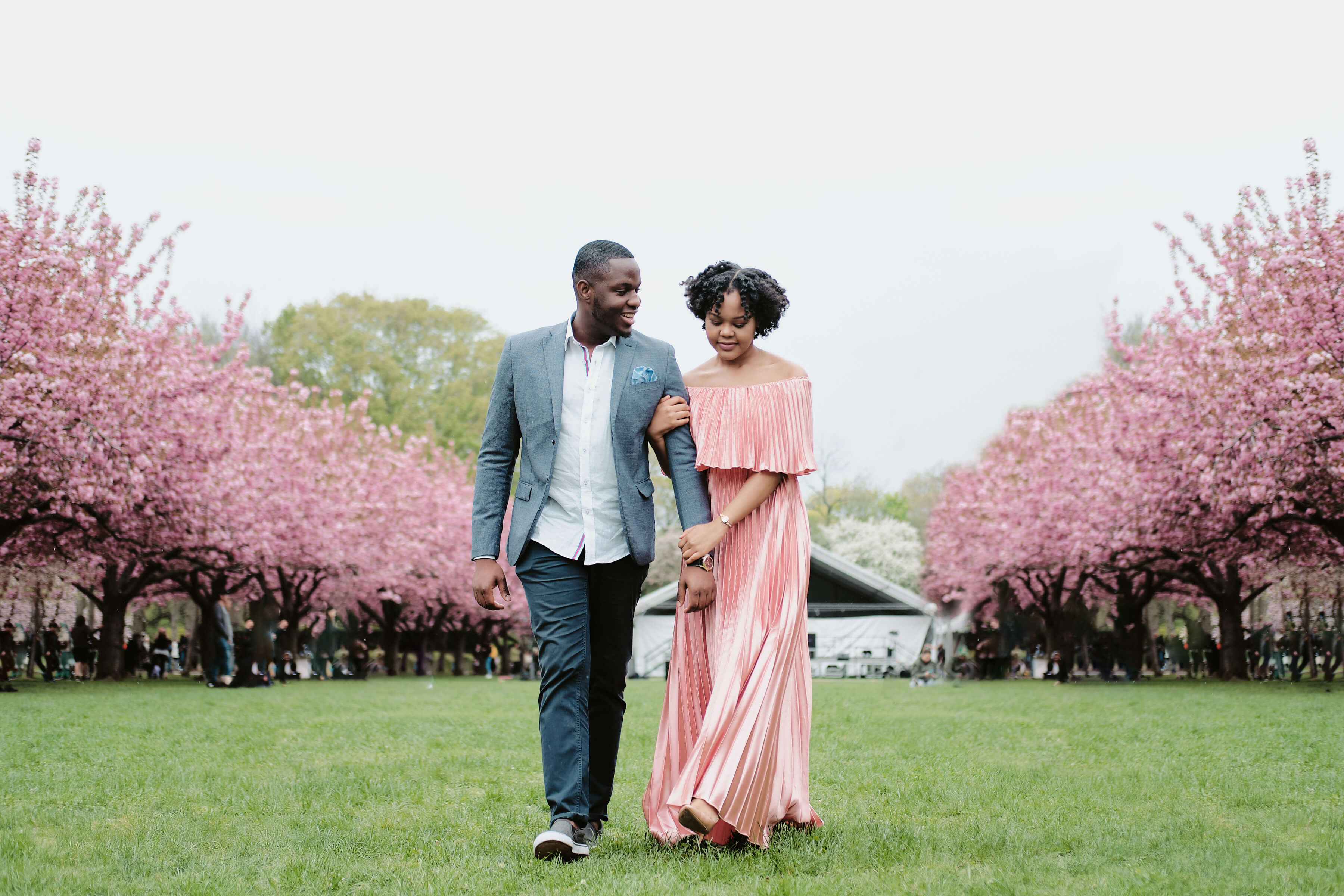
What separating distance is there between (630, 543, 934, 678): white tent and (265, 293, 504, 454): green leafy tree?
1373 cm

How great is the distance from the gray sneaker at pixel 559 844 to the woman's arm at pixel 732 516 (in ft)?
3.39

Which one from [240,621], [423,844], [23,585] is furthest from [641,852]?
[240,621]

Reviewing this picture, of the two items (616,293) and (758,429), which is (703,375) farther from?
(616,293)

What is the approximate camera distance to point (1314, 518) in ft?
77.0

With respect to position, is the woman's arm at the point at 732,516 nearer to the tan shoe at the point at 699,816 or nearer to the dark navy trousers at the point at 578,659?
the dark navy trousers at the point at 578,659

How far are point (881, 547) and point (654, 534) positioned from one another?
67.2m

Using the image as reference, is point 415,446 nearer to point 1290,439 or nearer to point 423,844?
point 1290,439

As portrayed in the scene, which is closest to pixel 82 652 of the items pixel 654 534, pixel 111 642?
pixel 111 642

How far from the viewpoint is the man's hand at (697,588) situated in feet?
15.6

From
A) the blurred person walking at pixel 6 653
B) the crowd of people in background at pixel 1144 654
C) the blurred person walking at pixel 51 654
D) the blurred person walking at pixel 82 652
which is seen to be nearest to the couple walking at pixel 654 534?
the blurred person walking at pixel 6 653

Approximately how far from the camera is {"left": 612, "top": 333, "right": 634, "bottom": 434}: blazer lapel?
4762mm

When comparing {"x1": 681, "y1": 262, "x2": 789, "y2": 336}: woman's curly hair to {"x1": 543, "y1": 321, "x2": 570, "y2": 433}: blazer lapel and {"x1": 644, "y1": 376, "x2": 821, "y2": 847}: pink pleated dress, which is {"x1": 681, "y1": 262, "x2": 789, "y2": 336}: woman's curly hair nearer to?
{"x1": 644, "y1": 376, "x2": 821, "y2": 847}: pink pleated dress

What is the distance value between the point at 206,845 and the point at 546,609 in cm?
162

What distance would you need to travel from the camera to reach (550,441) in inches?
186
